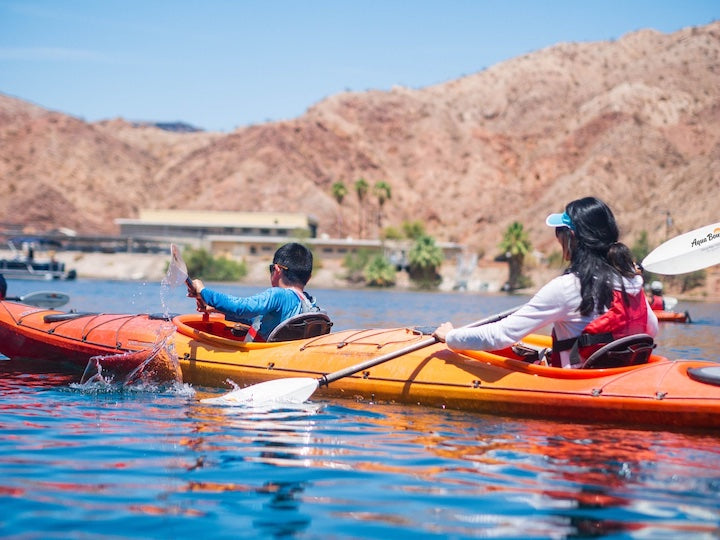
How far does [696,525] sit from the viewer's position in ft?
14.4

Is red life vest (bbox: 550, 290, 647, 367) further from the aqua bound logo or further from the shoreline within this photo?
the shoreline

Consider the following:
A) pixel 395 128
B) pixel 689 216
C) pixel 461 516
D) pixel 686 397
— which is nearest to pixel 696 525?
pixel 461 516

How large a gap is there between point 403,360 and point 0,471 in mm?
3875

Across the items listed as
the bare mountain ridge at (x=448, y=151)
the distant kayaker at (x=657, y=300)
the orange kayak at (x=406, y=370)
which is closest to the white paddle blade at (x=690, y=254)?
the orange kayak at (x=406, y=370)

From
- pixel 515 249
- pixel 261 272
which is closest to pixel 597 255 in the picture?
pixel 515 249

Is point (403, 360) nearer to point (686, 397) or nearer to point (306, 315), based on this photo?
point (306, 315)

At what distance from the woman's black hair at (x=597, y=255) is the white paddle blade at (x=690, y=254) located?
177 centimetres

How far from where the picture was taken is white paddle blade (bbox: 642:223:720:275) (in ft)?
27.3

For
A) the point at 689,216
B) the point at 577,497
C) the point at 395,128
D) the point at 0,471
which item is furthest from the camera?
the point at 395,128

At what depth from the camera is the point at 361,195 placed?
94.6 meters

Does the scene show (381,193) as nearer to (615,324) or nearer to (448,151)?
(448,151)

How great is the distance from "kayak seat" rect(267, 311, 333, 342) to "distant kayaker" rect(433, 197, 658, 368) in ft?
8.26

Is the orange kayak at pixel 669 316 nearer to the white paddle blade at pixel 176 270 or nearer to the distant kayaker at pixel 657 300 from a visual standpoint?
the distant kayaker at pixel 657 300

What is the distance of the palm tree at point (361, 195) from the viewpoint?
307 ft
